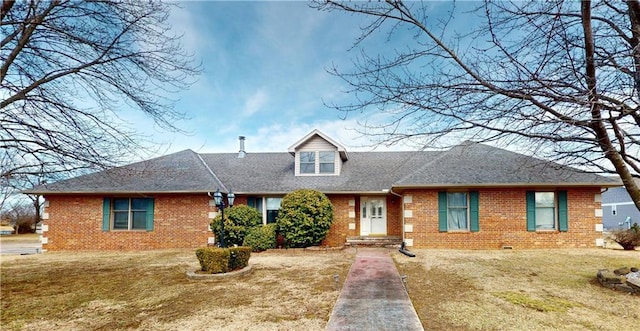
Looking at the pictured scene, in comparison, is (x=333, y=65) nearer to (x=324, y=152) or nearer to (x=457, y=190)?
(x=457, y=190)

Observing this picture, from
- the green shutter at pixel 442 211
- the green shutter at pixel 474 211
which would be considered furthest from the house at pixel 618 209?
the green shutter at pixel 442 211

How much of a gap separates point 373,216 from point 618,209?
3017 centimetres

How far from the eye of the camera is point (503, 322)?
16.5 feet

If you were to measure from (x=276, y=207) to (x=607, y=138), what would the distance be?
1201cm

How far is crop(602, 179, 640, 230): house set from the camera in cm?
2912

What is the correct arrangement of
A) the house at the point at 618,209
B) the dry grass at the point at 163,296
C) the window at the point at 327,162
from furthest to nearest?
the house at the point at 618,209
the window at the point at 327,162
the dry grass at the point at 163,296

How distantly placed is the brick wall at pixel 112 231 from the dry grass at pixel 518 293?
882 centimetres

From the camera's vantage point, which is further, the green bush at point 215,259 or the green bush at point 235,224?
the green bush at point 235,224

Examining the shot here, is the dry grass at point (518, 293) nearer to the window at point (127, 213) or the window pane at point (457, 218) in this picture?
the window pane at point (457, 218)

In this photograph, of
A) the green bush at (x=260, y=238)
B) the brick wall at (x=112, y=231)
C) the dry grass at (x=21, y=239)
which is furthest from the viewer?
the dry grass at (x=21, y=239)

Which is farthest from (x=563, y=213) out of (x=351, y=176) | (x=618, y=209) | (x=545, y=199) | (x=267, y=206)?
(x=618, y=209)

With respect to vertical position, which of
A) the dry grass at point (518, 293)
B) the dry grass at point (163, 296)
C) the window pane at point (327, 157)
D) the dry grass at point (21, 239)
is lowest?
the dry grass at point (21, 239)

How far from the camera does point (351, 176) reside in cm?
1606

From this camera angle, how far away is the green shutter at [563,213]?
1285cm
